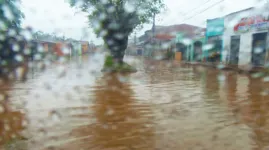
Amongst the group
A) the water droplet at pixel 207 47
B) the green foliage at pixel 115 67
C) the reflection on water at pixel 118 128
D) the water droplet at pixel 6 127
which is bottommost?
the water droplet at pixel 6 127

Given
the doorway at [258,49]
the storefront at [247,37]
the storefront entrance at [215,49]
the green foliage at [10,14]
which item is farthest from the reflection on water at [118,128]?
the storefront entrance at [215,49]

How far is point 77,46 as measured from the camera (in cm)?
4250

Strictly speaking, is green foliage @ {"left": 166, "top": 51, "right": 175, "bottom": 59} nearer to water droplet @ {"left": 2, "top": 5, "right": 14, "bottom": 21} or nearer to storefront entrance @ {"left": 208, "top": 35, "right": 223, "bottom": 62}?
storefront entrance @ {"left": 208, "top": 35, "right": 223, "bottom": 62}

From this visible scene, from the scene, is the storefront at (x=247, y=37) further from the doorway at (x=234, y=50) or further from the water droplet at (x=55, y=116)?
the water droplet at (x=55, y=116)

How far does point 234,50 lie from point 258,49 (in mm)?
2582

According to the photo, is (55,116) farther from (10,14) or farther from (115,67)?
(10,14)

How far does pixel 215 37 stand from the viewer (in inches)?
801

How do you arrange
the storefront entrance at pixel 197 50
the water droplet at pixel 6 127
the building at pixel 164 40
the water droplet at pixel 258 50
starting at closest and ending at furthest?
1. the water droplet at pixel 6 127
2. the water droplet at pixel 258 50
3. the storefront entrance at pixel 197 50
4. the building at pixel 164 40

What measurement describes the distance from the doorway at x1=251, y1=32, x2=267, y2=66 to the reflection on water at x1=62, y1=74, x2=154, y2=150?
1219 centimetres

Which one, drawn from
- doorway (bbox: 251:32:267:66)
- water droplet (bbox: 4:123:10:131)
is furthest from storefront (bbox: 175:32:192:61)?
water droplet (bbox: 4:123:10:131)

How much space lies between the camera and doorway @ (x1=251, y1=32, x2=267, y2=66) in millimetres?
14305

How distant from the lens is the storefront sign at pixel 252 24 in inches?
546

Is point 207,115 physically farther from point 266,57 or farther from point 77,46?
point 77,46

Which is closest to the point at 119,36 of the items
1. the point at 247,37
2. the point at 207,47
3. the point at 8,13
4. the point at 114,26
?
the point at 114,26
